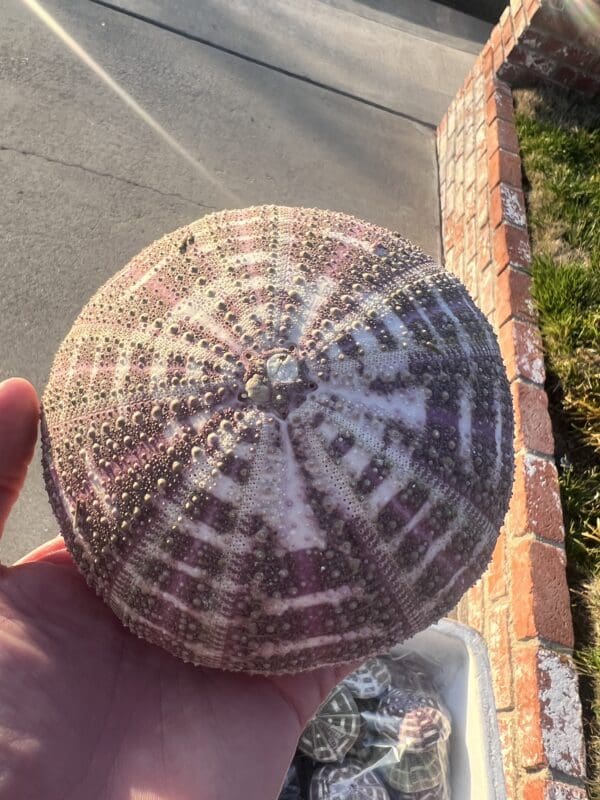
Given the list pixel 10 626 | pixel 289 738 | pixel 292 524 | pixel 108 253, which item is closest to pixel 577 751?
pixel 289 738

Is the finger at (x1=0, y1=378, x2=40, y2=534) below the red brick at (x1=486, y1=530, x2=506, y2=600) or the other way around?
the other way around

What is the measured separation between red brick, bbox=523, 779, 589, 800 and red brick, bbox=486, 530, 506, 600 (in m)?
0.66

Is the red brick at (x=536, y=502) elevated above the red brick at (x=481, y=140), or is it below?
below

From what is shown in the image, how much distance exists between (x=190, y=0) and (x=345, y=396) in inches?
179

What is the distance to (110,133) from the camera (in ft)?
13.4

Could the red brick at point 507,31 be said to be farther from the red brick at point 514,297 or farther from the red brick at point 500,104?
the red brick at point 514,297

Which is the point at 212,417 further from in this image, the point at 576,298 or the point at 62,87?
the point at 62,87

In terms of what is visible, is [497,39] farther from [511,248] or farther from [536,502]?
[536,502]

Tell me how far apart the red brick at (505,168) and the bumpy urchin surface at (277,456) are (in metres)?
2.55

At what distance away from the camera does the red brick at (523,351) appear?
123 inches

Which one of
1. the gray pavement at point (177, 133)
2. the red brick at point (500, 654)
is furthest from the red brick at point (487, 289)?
the red brick at point (500, 654)

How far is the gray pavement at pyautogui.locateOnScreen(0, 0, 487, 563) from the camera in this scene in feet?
11.6

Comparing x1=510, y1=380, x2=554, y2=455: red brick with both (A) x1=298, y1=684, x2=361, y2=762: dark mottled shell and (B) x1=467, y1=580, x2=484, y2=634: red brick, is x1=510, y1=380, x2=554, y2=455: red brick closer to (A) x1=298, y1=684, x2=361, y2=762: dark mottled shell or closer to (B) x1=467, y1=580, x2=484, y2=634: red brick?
(B) x1=467, y1=580, x2=484, y2=634: red brick

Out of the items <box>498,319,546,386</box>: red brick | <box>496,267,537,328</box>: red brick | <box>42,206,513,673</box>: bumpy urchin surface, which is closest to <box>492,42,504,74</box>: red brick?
<box>496,267,537,328</box>: red brick
